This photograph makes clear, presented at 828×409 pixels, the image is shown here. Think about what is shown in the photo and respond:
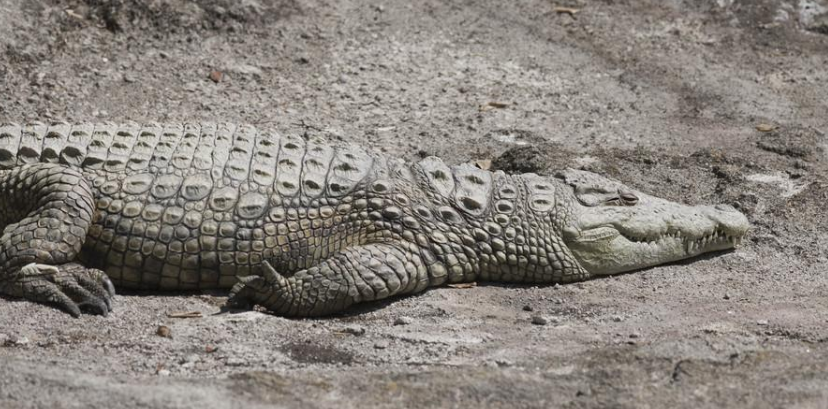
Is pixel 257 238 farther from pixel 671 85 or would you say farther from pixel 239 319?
pixel 671 85

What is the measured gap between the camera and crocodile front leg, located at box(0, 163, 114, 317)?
5.57 meters

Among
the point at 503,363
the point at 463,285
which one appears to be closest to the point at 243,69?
the point at 463,285

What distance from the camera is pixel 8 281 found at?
5.63 m

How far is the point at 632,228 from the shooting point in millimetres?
6445

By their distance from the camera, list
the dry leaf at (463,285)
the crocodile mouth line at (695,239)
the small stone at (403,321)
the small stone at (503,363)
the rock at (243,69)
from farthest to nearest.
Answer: the rock at (243,69) → the crocodile mouth line at (695,239) → the dry leaf at (463,285) → the small stone at (403,321) → the small stone at (503,363)

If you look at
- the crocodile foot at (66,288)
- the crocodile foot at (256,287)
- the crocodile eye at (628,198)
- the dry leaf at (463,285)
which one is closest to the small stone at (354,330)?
the crocodile foot at (256,287)

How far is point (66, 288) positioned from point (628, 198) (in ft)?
11.2

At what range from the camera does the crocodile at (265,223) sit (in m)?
5.72

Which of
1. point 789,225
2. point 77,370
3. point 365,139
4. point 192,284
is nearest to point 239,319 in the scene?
point 192,284

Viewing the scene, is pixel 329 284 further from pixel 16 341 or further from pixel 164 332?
pixel 16 341

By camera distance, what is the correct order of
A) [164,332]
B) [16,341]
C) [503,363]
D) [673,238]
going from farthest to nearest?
[673,238] → [164,332] → [16,341] → [503,363]

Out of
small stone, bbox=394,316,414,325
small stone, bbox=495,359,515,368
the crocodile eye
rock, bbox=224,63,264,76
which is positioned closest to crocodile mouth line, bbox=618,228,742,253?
the crocodile eye

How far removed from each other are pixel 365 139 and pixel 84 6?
9.97ft

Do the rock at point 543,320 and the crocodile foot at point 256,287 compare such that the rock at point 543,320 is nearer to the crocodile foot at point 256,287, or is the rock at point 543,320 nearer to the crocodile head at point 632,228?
the crocodile head at point 632,228
